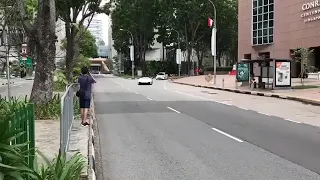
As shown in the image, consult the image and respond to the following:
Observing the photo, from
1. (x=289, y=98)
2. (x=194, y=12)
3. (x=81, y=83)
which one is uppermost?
(x=194, y=12)

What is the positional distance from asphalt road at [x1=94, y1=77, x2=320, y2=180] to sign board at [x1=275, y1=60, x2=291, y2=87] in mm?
16365

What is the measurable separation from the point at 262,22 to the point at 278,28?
413 cm

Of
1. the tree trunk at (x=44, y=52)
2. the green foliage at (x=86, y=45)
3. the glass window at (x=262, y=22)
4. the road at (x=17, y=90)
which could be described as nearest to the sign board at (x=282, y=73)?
the road at (x=17, y=90)

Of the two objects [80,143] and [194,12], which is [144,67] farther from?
[80,143]

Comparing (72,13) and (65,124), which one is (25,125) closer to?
(65,124)

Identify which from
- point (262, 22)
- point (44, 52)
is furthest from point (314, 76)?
Result: point (44, 52)

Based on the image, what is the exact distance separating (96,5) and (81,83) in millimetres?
17580

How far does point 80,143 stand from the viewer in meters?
8.98

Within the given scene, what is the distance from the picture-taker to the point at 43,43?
1390 cm

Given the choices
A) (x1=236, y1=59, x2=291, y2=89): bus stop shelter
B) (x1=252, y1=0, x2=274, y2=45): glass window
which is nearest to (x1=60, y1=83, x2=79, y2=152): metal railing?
(x1=236, y1=59, x2=291, y2=89): bus stop shelter

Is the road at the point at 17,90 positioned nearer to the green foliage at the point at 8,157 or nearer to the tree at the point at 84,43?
the tree at the point at 84,43

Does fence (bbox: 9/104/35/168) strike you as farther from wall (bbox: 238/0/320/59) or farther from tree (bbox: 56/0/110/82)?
wall (bbox: 238/0/320/59)

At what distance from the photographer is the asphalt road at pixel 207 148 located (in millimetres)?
7219

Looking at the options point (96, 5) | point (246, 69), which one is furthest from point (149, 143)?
point (246, 69)
